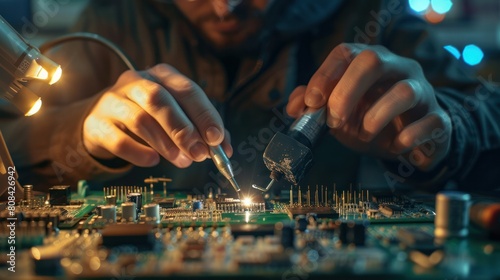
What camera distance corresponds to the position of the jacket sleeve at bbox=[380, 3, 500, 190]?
6.37 ft

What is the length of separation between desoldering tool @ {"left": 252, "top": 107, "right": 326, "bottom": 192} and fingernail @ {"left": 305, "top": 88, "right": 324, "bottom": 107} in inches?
2.9

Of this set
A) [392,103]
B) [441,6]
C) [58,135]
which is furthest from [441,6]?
[58,135]

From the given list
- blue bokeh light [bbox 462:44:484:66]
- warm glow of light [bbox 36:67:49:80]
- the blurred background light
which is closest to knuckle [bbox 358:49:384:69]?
warm glow of light [bbox 36:67:49:80]

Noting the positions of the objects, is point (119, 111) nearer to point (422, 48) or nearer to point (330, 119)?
point (330, 119)

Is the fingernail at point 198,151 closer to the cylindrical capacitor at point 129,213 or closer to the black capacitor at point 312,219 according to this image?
the cylindrical capacitor at point 129,213

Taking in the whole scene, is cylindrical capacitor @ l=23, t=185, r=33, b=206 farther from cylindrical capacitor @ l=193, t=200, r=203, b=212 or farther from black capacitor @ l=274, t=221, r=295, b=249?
black capacitor @ l=274, t=221, r=295, b=249

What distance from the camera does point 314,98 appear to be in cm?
149

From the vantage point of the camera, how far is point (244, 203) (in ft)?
4.95

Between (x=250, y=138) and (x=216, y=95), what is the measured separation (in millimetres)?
241

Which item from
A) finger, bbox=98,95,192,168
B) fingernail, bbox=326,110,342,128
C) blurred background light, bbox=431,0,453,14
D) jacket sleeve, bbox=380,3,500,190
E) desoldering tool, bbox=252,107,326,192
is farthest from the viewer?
blurred background light, bbox=431,0,453,14

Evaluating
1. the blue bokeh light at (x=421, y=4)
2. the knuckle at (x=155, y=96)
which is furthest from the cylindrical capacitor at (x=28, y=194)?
the blue bokeh light at (x=421, y=4)

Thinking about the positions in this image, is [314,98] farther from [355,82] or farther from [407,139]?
[407,139]

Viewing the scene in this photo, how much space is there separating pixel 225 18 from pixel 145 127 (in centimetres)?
70

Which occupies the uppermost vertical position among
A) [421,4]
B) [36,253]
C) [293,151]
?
[421,4]
